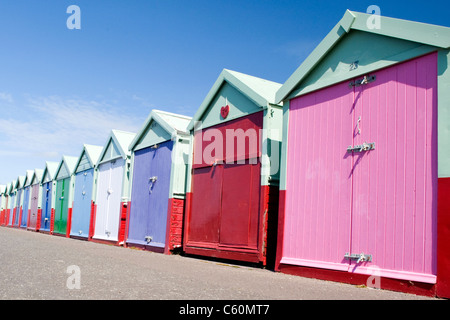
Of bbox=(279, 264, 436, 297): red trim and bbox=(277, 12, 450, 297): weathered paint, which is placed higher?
bbox=(277, 12, 450, 297): weathered paint

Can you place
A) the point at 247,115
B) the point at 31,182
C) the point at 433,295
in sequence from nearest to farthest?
1. the point at 433,295
2. the point at 247,115
3. the point at 31,182

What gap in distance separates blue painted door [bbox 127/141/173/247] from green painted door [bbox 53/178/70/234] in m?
9.49

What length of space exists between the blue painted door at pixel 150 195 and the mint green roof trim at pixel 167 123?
379mm

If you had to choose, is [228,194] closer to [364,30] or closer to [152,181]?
[152,181]

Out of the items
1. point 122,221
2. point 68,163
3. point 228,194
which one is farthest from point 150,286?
point 68,163

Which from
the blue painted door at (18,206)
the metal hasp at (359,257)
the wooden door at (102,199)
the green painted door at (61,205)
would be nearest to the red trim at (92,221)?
the wooden door at (102,199)

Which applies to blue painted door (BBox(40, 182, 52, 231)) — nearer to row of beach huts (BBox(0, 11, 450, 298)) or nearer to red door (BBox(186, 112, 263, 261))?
row of beach huts (BBox(0, 11, 450, 298))

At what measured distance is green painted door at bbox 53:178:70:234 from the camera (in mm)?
23413

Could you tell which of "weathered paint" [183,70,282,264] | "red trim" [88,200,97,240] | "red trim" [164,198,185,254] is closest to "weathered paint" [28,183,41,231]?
"red trim" [88,200,97,240]

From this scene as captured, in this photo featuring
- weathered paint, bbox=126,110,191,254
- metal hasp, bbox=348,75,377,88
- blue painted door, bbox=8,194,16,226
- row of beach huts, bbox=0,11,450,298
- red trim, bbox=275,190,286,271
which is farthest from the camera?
blue painted door, bbox=8,194,16,226

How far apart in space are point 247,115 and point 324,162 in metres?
2.82

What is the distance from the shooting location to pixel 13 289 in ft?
16.4

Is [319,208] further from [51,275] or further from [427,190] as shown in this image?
[51,275]

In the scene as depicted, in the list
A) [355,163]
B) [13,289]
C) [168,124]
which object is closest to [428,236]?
[355,163]
